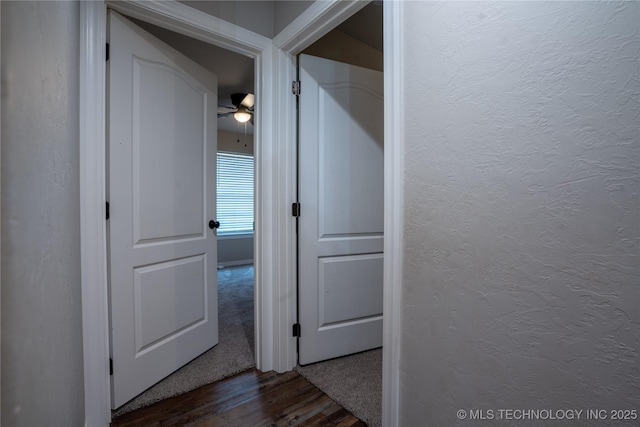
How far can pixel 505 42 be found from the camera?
2.61 ft

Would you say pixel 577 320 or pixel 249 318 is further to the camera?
pixel 249 318

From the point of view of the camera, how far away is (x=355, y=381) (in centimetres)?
173

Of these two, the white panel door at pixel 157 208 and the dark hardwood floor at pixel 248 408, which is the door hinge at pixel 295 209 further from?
the dark hardwood floor at pixel 248 408

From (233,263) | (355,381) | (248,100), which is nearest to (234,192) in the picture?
(233,263)

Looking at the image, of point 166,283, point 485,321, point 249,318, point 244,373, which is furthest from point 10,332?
point 249,318

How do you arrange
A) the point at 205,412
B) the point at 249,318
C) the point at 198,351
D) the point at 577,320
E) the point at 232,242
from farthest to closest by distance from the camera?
1. the point at 232,242
2. the point at 249,318
3. the point at 198,351
4. the point at 205,412
5. the point at 577,320

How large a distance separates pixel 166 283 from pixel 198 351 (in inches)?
23.0

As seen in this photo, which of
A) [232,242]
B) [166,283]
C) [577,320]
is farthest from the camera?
[232,242]

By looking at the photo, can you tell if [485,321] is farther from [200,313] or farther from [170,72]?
[170,72]

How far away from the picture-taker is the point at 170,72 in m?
1.74

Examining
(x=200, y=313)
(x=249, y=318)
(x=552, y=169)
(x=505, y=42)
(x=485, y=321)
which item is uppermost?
(x=505, y=42)

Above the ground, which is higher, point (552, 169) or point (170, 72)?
point (170, 72)

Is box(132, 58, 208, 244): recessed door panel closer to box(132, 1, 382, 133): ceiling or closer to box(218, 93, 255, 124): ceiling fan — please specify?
box(132, 1, 382, 133): ceiling

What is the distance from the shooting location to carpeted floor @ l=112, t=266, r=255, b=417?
5.23 feet
